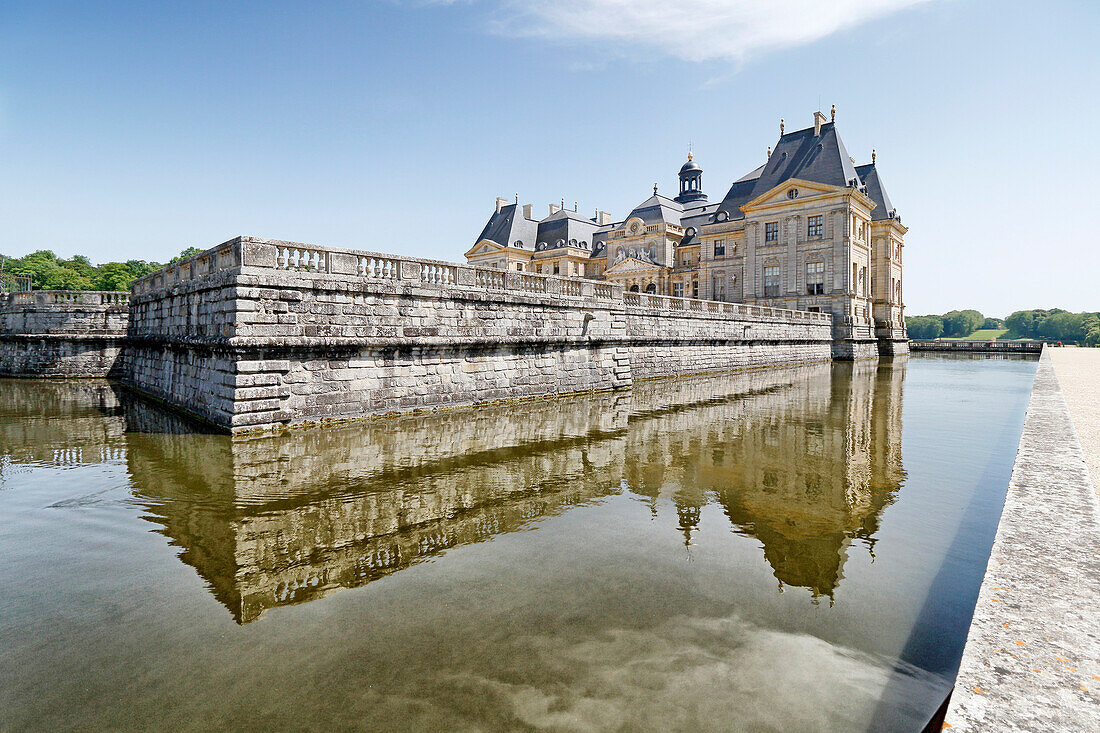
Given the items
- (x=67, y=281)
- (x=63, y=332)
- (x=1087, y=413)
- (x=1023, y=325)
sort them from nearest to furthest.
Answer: (x=1087, y=413) → (x=63, y=332) → (x=67, y=281) → (x=1023, y=325)

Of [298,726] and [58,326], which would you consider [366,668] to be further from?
[58,326]

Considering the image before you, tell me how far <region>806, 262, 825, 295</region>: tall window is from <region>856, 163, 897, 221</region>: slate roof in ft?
45.0

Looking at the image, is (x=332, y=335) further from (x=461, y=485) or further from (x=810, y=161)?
(x=810, y=161)

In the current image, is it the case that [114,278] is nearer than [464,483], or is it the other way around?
[464,483]

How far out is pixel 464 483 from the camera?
7367 millimetres

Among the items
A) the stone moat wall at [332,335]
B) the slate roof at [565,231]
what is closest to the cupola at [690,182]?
the slate roof at [565,231]

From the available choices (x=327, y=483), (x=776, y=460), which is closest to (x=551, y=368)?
(x=776, y=460)

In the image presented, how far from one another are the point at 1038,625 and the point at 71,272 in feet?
339

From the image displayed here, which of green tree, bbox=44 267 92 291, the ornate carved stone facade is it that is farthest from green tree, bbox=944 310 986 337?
green tree, bbox=44 267 92 291

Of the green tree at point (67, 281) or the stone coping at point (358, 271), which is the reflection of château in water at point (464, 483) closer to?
the stone coping at point (358, 271)

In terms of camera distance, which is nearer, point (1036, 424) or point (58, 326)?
point (1036, 424)

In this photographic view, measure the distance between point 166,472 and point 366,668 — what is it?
6.27 metres

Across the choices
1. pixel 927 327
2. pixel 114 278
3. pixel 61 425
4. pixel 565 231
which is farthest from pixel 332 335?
pixel 927 327

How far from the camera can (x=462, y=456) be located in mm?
8883
